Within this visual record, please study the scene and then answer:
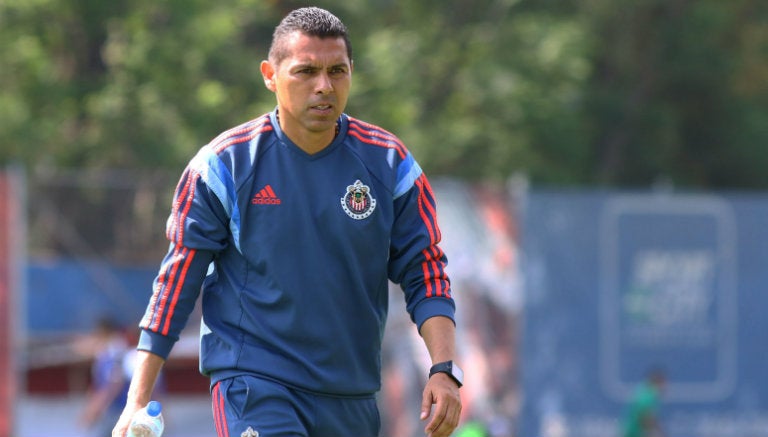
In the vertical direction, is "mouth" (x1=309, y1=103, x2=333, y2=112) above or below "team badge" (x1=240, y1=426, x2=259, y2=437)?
above

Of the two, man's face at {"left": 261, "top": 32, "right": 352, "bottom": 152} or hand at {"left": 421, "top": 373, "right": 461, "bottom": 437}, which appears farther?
man's face at {"left": 261, "top": 32, "right": 352, "bottom": 152}

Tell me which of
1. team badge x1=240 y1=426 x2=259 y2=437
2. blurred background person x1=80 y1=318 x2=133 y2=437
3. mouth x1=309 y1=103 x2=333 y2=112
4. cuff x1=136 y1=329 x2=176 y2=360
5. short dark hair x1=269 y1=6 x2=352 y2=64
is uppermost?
short dark hair x1=269 y1=6 x2=352 y2=64

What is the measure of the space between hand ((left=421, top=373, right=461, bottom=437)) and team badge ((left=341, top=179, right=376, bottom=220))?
61 centimetres

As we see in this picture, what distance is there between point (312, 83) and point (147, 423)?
127 centimetres

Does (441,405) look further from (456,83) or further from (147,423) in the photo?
(456,83)

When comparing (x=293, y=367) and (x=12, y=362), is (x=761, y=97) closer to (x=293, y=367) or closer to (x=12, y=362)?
(x=12, y=362)

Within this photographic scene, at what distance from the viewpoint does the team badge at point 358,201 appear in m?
4.79

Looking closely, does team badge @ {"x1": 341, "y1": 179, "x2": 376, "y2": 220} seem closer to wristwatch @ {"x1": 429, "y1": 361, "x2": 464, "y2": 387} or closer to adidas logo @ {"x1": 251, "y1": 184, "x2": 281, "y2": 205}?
adidas logo @ {"x1": 251, "y1": 184, "x2": 281, "y2": 205}

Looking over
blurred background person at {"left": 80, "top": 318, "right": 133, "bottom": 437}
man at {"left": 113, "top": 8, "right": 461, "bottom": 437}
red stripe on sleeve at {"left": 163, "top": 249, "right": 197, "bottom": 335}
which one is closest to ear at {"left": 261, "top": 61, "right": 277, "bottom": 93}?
man at {"left": 113, "top": 8, "right": 461, "bottom": 437}

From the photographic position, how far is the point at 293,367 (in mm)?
4707

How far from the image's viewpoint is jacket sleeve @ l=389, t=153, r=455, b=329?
4.89 m

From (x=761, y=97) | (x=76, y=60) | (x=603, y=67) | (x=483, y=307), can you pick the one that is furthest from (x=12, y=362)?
(x=761, y=97)

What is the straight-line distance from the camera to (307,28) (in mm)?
4750

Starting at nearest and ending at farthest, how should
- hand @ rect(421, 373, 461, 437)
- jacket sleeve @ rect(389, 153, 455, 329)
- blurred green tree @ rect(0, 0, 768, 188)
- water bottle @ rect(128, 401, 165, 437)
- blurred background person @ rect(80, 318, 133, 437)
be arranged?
water bottle @ rect(128, 401, 165, 437) → hand @ rect(421, 373, 461, 437) → jacket sleeve @ rect(389, 153, 455, 329) → blurred background person @ rect(80, 318, 133, 437) → blurred green tree @ rect(0, 0, 768, 188)
